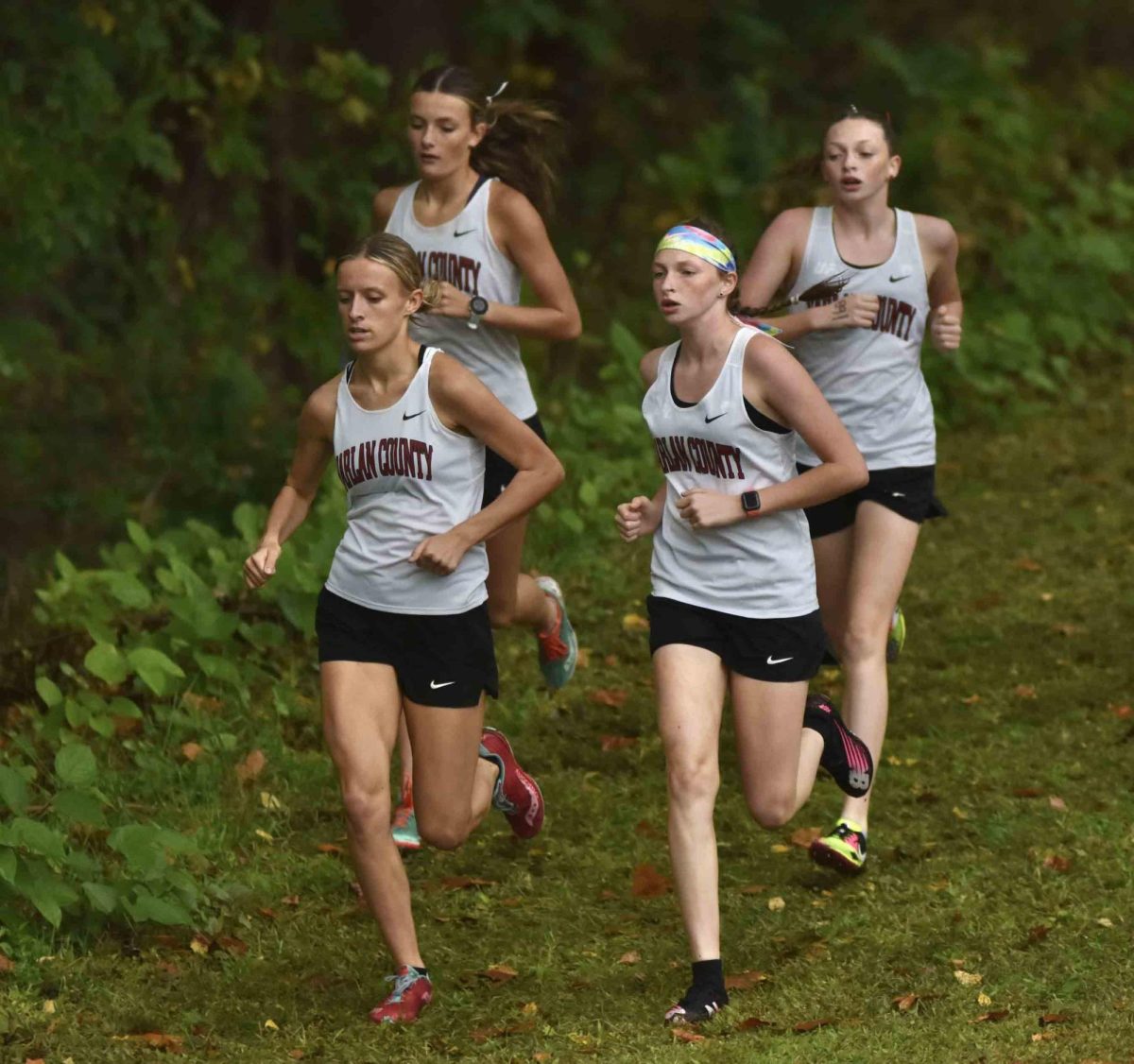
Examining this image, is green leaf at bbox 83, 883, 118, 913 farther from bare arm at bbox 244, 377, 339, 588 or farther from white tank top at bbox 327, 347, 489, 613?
white tank top at bbox 327, 347, 489, 613

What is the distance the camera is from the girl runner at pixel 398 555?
18.4 feet

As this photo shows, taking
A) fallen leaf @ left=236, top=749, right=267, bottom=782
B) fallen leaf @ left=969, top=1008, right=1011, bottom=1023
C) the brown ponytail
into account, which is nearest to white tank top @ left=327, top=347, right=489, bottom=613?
the brown ponytail

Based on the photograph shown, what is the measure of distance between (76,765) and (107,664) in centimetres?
141

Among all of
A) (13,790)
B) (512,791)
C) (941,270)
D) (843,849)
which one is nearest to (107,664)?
(13,790)

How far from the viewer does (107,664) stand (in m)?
7.81

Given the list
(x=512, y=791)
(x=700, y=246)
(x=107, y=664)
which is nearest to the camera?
(x=700, y=246)

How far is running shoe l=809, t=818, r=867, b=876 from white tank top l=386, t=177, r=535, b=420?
71.5 inches

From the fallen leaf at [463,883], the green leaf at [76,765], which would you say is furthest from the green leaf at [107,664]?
the fallen leaf at [463,883]

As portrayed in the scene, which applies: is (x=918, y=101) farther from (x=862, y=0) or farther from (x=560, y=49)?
(x=560, y=49)

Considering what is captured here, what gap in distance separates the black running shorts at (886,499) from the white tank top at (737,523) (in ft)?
3.43

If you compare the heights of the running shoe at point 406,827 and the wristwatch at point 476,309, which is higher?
the wristwatch at point 476,309

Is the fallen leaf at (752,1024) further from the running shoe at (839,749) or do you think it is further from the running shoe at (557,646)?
the running shoe at (557,646)

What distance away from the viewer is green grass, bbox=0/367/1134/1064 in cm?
556

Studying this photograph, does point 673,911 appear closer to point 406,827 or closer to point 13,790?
point 406,827
